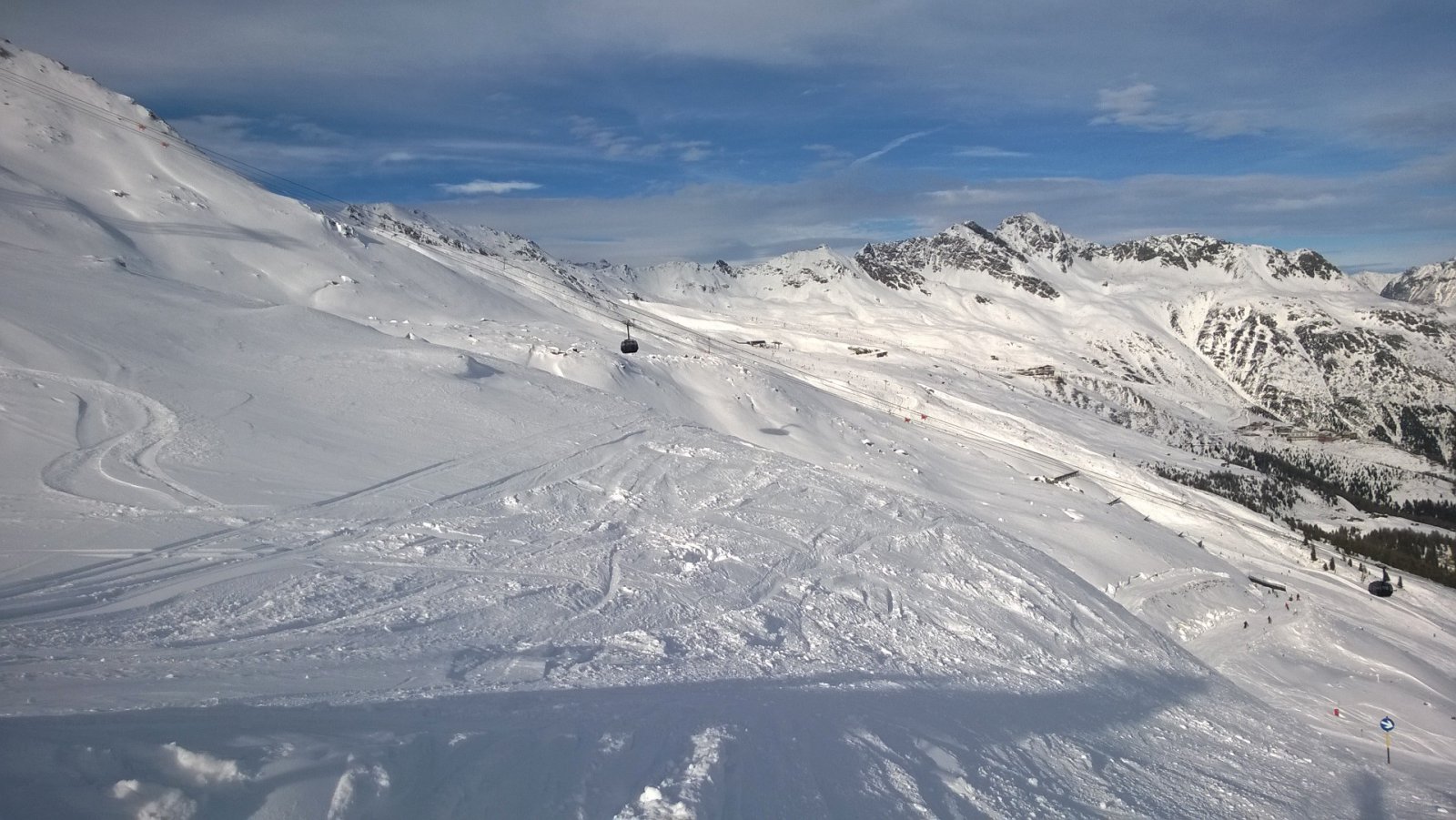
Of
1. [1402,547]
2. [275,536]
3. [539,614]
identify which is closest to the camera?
[539,614]

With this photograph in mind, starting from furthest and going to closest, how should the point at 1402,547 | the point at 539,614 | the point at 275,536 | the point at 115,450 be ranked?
the point at 1402,547
the point at 115,450
the point at 275,536
the point at 539,614

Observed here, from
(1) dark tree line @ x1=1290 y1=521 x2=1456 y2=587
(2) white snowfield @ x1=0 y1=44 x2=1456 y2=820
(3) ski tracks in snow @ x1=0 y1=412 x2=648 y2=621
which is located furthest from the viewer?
(1) dark tree line @ x1=1290 y1=521 x2=1456 y2=587

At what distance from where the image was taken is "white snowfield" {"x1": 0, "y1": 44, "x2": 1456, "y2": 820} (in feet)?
24.1

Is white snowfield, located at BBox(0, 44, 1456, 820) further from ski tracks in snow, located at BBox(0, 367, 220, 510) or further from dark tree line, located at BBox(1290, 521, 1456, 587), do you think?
dark tree line, located at BBox(1290, 521, 1456, 587)

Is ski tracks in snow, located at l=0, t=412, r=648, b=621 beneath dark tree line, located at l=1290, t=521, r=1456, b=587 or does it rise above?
above

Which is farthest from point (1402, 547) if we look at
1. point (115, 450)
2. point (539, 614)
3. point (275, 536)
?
point (115, 450)

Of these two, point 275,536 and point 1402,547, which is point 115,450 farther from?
point 1402,547

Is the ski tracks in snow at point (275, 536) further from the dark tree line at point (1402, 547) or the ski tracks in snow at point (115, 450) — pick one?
the dark tree line at point (1402, 547)

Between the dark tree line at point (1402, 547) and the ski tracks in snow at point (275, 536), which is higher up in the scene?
the ski tracks in snow at point (275, 536)

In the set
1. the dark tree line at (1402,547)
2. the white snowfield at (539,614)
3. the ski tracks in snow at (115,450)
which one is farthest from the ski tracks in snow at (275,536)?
the dark tree line at (1402,547)

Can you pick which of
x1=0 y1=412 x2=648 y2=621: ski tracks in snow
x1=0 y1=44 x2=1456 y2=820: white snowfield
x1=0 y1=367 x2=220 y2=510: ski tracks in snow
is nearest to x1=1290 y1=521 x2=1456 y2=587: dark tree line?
x1=0 y1=44 x2=1456 y2=820: white snowfield

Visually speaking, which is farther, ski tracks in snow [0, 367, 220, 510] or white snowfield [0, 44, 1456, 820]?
ski tracks in snow [0, 367, 220, 510]

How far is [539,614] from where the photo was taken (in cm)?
1219

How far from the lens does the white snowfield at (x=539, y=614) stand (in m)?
7.33
